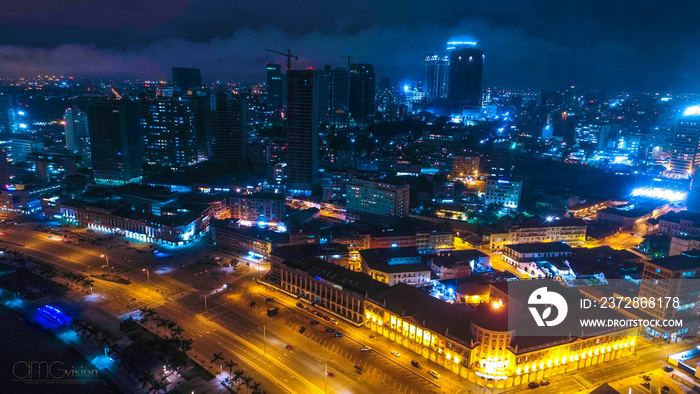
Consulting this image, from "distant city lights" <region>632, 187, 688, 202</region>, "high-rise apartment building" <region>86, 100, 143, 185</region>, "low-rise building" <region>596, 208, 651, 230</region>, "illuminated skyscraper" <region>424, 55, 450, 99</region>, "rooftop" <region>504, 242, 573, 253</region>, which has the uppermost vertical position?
"illuminated skyscraper" <region>424, 55, 450, 99</region>

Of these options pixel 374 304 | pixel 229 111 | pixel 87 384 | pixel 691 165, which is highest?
pixel 229 111

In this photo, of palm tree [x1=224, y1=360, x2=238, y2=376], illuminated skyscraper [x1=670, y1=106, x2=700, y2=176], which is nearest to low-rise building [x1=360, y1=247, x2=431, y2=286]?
palm tree [x1=224, y1=360, x2=238, y2=376]

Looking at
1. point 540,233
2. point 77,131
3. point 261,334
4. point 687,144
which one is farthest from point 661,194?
point 77,131

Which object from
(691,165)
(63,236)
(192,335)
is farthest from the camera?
(691,165)

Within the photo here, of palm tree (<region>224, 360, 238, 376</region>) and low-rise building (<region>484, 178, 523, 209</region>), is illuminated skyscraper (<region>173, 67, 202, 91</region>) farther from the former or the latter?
palm tree (<region>224, 360, 238, 376</region>)

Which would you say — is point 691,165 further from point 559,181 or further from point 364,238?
point 364,238

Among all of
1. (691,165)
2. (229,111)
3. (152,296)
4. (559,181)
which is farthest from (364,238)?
(691,165)
